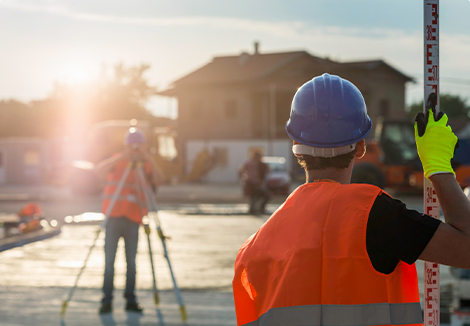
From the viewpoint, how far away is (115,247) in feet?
22.1

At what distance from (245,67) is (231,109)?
3793 mm

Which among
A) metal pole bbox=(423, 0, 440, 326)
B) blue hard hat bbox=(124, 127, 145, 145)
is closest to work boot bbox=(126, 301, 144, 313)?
blue hard hat bbox=(124, 127, 145, 145)

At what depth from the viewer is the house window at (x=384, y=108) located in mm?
45375

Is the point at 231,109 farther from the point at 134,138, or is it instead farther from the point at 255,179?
the point at 134,138

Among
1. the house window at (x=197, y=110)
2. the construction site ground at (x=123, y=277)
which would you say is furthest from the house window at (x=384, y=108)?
the construction site ground at (x=123, y=277)

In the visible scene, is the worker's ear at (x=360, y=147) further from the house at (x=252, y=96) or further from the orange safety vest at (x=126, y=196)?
the house at (x=252, y=96)

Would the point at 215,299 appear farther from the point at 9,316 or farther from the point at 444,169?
the point at 444,169

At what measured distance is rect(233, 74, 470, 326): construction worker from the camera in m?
1.76

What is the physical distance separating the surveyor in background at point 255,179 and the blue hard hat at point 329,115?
50.6 ft

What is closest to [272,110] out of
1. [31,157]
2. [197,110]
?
[197,110]

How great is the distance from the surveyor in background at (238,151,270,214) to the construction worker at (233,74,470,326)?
15469 mm

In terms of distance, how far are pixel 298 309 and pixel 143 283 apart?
6.91m

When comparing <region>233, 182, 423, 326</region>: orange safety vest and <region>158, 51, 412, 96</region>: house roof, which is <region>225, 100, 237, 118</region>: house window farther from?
<region>233, 182, 423, 326</region>: orange safety vest

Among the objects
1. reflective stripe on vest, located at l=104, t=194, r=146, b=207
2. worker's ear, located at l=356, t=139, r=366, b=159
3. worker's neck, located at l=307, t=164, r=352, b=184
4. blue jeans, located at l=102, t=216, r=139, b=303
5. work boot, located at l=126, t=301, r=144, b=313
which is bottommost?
work boot, located at l=126, t=301, r=144, b=313
